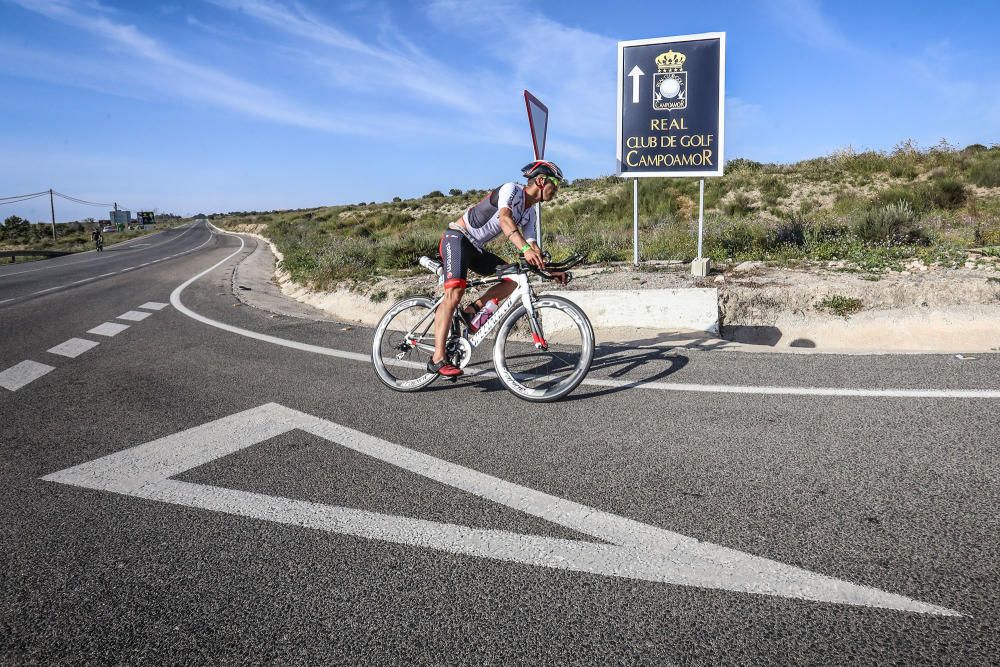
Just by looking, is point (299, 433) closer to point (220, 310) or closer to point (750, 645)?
point (750, 645)

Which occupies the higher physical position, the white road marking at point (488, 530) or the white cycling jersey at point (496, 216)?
the white cycling jersey at point (496, 216)

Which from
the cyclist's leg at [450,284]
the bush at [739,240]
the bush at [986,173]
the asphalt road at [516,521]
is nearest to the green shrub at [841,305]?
the asphalt road at [516,521]

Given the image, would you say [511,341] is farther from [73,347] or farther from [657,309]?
[73,347]

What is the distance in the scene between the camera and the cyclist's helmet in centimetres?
459

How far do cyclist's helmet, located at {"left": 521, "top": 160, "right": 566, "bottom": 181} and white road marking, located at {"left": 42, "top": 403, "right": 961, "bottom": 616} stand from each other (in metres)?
2.18

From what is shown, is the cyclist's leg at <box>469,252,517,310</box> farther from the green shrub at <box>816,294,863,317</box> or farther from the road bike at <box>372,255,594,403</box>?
the green shrub at <box>816,294,863,317</box>

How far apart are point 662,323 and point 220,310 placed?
7.33 metres

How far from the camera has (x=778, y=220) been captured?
17.8 m

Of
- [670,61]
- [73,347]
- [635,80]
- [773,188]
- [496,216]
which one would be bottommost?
[73,347]

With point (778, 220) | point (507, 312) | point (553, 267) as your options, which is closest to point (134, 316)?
point (507, 312)

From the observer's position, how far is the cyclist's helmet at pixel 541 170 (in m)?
4.59

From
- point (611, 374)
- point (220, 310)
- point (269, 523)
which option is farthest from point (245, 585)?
point (220, 310)

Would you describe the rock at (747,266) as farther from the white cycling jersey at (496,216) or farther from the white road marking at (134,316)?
the white road marking at (134,316)

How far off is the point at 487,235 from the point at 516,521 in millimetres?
2700
